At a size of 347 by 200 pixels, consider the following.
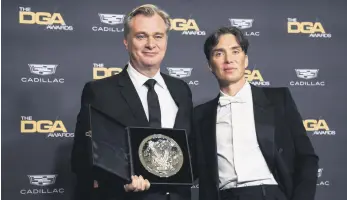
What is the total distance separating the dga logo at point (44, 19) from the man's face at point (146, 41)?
1222mm

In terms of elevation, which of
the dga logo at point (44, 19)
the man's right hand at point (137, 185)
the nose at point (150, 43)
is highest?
the dga logo at point (44, 19)

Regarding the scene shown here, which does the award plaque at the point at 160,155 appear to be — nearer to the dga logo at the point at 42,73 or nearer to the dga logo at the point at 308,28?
the dga logo at the point at 42,73

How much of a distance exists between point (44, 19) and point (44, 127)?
0.69 m

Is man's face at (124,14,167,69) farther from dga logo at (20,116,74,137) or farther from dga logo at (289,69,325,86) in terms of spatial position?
dga logo at (289,69,325,86)

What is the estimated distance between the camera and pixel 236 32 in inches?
92.0

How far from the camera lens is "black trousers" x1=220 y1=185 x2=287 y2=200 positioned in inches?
84.0

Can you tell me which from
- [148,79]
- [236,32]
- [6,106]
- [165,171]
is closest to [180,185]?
[165,171]

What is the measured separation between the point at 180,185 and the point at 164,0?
1.78 metres

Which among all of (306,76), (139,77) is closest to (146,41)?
(139,77)

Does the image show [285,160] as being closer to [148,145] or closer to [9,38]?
[148,145]

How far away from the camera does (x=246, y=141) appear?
2.23 metres

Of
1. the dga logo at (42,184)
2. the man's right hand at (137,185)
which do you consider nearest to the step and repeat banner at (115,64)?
the dga logo at (42,184)

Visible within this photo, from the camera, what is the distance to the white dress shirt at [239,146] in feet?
7.14

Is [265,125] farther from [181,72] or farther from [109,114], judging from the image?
[181,72]
